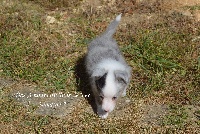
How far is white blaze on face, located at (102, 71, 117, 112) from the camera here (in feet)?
16.7

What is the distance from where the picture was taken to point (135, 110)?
573 centimetres

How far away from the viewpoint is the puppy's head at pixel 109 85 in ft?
16.7

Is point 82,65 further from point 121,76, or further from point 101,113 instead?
point 121,76

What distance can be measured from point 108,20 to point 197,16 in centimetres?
198

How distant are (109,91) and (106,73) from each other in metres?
0.27

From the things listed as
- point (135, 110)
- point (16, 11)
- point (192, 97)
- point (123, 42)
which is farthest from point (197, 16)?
point (16, 11)

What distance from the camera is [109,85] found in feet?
16.7

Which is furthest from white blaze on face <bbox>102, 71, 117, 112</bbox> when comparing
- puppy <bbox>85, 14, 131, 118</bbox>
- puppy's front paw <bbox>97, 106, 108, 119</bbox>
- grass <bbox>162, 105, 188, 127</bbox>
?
grass <bbox>162, 105, 188, 127</bbox>

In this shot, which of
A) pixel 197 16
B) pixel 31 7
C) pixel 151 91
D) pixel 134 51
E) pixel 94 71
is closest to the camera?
pixel 94 71

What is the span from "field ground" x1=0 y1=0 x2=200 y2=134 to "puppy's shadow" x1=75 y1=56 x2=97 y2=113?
0.02 meters

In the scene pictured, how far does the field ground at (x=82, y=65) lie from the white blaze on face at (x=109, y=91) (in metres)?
0.40

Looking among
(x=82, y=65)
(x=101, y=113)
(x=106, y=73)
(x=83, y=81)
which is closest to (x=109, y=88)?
(x=106, y=73)

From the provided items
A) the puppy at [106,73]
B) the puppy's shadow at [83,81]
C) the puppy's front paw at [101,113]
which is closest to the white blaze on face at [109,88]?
the puppy at [106,73]

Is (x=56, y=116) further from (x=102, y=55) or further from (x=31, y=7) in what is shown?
(x=31, y=7)
